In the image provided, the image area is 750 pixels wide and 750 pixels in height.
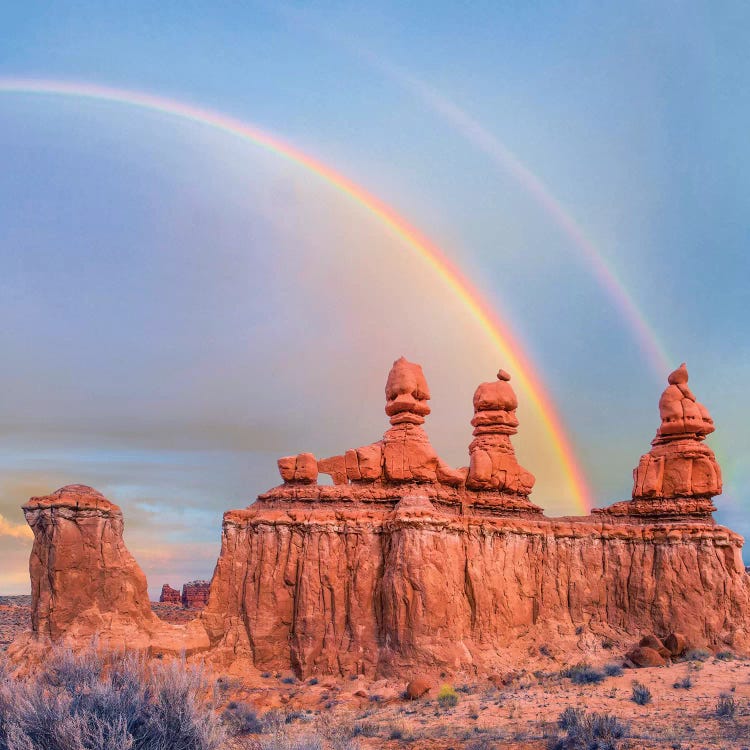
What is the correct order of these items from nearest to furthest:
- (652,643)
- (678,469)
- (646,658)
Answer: (646,658)
(652,643)
(678,469)

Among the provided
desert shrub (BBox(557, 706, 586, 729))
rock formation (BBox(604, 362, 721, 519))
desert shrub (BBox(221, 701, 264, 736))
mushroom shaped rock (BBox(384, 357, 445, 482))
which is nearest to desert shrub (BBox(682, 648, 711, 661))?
rock formation (BBox(604, 362, 721, 519))

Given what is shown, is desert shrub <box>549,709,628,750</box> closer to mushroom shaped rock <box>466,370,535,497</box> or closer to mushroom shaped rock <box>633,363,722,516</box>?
mushroom shaped rock <box>466,370,535,497</box>

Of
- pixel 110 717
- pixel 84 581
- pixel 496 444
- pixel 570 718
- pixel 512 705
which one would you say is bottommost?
pixel 512 705

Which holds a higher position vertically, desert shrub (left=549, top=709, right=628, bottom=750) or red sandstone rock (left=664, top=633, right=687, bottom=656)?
red sandstone rock (left=664, top=633, right=687, bottom=656)

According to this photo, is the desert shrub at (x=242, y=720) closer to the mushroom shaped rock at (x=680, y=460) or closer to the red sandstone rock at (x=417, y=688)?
the red sandstone rock at (x=417, y=688)

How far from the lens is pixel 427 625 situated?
29531 mm

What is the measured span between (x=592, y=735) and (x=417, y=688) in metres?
10.6

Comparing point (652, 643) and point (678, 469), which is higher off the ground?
point (678, 469)

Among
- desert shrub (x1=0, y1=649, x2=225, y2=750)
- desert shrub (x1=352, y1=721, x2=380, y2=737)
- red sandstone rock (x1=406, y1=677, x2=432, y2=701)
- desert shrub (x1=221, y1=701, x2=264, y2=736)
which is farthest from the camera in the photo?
red sandstone rock (x1=406, y1=677, x2=432, y2=701)

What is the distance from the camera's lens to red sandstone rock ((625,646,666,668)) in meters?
30.1

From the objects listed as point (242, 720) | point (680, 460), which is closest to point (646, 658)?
point (680, 460)

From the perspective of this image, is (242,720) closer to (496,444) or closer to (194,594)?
(496,444)

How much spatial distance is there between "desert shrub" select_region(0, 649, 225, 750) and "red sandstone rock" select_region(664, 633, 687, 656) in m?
22.4

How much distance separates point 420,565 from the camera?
3006cm
